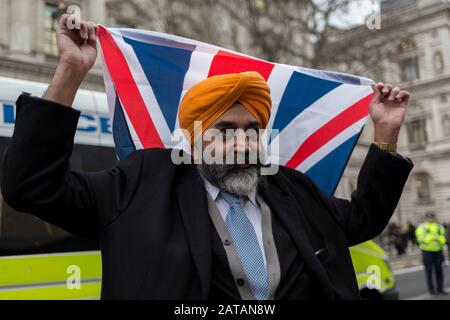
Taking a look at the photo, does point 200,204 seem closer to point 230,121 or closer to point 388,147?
point 230,121

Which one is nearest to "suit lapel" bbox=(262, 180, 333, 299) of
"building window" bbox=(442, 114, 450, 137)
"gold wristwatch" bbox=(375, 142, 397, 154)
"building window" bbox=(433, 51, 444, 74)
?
"gold wristwatch" bbox=(375, 142, 397, 154)

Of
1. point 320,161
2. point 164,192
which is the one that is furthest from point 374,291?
point 164,192

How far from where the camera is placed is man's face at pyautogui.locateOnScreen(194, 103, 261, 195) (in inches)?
72.1

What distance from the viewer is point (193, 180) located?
1.83 meters

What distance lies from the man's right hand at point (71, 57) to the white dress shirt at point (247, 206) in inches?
26.0

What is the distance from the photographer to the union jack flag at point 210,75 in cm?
Answer: 261

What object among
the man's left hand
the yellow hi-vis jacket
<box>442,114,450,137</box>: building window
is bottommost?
the yellow hi-vis jacket

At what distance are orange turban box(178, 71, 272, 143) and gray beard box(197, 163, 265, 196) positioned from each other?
0.18 m

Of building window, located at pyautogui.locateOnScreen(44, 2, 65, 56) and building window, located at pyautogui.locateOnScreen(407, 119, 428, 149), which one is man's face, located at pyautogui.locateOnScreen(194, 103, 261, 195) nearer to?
building window, located at pyautogui.locateOnScreen(44, 2, 65, 56)

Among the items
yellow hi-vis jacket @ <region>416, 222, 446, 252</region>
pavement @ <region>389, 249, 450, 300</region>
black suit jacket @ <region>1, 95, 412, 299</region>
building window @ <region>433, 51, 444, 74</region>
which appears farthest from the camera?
building window @ <region>433, 51, 444, 74</region>

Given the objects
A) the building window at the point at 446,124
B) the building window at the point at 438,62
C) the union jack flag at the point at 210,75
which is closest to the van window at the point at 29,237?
the union jack flag at the point at 210,75

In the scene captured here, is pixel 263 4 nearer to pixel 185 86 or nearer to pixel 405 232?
pixel 405 232

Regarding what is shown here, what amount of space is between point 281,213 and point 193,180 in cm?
39

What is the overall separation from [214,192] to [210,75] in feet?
4.13
